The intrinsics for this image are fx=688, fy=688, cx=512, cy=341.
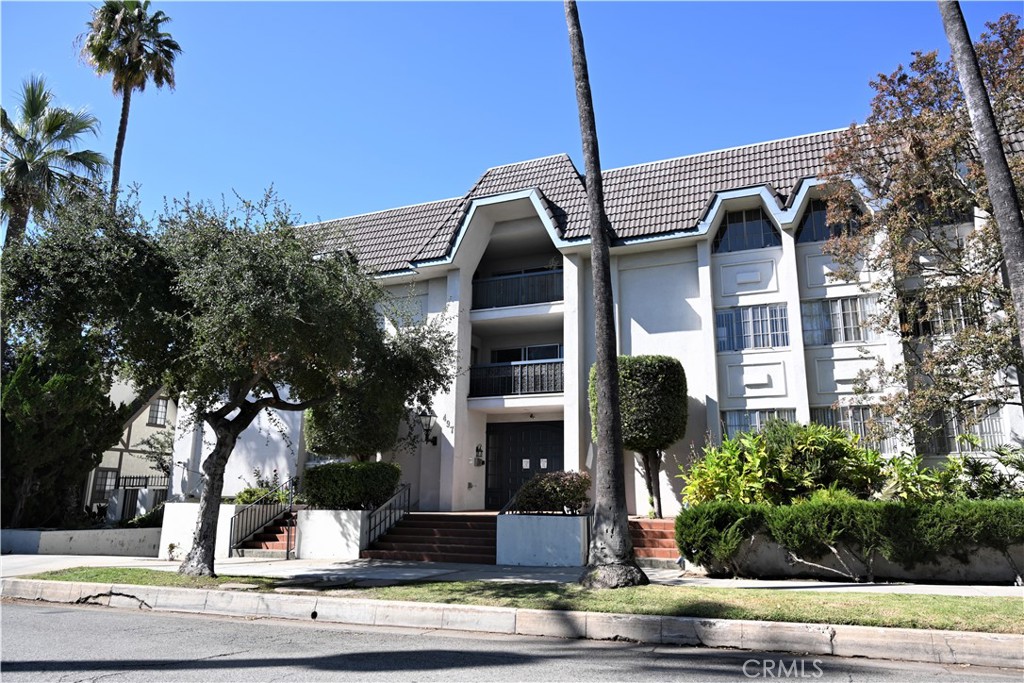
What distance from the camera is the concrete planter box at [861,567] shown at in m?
11.0

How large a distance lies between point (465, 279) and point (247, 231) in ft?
31.5

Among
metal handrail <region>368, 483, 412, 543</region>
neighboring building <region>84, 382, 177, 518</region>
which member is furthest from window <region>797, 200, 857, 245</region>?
neighboring building <region>84, 382, 177, 518</region>

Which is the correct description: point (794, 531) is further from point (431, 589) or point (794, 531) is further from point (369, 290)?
point (369, 290)

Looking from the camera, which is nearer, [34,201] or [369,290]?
[369,290]

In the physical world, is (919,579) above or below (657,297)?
below

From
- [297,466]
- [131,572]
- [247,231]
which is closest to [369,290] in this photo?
[247,231]

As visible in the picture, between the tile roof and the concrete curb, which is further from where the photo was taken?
the tile roof

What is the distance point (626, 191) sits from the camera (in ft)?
67.3

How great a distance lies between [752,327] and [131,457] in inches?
1175

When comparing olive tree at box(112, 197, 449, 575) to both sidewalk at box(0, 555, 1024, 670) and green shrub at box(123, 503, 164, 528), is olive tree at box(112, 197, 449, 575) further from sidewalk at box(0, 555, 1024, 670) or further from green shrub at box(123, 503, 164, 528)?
green shrub at box(123, 503, 164, 528)

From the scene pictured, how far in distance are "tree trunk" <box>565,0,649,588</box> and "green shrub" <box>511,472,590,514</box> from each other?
4.26 metres

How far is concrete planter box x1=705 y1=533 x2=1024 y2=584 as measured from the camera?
1102cm

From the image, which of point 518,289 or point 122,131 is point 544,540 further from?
point 122,131

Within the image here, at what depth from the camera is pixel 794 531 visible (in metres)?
11.8
